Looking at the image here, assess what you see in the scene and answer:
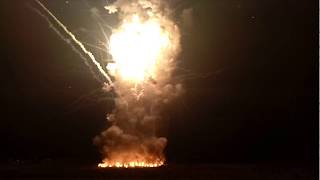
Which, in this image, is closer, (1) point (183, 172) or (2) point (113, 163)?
(1) point (183, 172)

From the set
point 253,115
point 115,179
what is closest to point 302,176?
point 115,179

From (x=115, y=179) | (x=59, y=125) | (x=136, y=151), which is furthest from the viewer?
(x=59, y=125)

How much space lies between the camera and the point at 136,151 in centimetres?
7638

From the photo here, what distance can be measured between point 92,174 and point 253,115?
186 ft

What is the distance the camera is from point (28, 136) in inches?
4611

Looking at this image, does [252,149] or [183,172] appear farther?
[252,149]

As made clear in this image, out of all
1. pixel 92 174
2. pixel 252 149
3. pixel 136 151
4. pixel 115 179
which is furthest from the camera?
pixel 252 149

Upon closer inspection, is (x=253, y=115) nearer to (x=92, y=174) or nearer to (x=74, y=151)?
(x=74, y=151)

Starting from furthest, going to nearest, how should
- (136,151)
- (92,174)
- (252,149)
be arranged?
(252,149)
(136,151)
(92,174)

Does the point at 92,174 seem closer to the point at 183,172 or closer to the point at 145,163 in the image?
the point at 183,172

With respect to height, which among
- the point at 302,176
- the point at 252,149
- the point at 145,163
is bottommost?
the point at 302,176

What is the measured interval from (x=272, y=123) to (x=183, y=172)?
172 feet

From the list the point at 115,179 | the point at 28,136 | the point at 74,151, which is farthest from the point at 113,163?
the point at 28,136

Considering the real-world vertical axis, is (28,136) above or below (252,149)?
above
